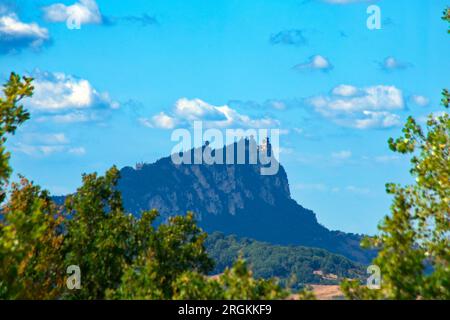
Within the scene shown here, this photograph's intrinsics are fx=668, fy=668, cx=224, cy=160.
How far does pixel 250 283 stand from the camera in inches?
945

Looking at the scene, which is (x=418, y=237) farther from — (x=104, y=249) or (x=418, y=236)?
(x=104, y=249)

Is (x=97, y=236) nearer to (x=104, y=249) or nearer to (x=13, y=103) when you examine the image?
(x=104, y=249)

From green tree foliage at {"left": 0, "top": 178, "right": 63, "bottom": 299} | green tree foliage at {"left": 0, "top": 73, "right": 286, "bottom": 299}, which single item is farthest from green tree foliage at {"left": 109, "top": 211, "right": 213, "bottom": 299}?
green tree foliage at {"left": 0, "top": 178, "right": 63, "bottom": 299}

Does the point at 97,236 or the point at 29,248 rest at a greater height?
the point at 97,236

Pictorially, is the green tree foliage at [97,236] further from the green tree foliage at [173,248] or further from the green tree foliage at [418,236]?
the green tree foliage at [418,236]

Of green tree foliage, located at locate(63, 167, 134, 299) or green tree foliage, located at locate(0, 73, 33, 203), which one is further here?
green tree foliage, located at locate(63, 167, 134, 299)

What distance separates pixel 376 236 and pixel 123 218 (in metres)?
19.1

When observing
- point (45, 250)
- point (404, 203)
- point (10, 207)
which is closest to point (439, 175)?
point (404, 203)

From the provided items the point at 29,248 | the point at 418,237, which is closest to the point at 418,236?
the point at 418,237

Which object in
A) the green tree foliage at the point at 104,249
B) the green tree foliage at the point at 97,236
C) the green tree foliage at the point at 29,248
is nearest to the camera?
the green tree foliage at the point at 29,248

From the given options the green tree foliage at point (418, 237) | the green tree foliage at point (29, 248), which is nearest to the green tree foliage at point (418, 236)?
the green tree foliage at point (418, 237)

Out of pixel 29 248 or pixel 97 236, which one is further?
pixel 97 236

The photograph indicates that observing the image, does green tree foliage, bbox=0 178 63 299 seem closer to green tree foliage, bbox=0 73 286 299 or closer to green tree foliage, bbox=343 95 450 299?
green tree foliage, bbox=0 73 286 299
